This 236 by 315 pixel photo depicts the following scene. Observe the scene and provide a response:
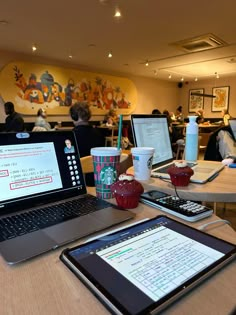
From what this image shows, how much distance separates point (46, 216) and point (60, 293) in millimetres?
301

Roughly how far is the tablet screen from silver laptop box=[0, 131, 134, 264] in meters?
0.09

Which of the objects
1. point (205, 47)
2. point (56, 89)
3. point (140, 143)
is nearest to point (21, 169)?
point (140, 143)

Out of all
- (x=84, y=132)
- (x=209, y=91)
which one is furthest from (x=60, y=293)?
(x=209, y=91)

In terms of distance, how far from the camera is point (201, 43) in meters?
4.37

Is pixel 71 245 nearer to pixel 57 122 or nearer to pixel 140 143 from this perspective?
pixel 140 143

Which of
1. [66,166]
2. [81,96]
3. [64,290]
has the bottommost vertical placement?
[64,290]

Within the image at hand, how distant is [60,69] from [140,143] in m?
5.18

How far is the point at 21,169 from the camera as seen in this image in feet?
2.39

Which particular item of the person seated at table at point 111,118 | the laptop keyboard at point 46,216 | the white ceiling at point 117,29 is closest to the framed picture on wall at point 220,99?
the white ceiling at point 117,29

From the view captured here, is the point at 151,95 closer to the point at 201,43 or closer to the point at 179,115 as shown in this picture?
the point at 179,115

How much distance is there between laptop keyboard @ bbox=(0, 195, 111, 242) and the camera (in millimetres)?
593

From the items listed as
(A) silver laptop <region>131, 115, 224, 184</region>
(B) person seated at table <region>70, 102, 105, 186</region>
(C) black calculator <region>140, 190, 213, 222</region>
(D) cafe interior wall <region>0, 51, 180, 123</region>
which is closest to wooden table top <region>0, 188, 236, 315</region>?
(C) black calculator <region>140, 190, 213, 222</region>

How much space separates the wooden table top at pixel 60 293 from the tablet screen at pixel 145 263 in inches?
0.6

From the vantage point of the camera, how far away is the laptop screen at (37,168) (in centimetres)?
70
